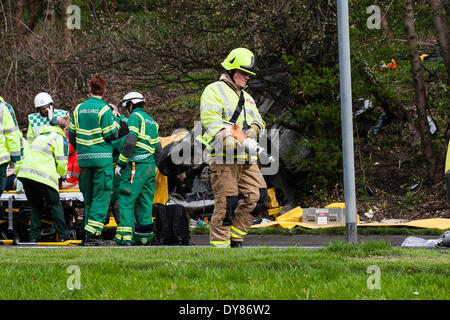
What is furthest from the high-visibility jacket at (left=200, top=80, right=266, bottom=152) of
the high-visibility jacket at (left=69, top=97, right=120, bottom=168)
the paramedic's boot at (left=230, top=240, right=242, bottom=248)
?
the high-visibility jacket at (left=69, top=97, right=120, bottom=168)

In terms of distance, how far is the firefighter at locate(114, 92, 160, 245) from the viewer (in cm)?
1002

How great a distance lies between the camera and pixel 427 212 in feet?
46.5

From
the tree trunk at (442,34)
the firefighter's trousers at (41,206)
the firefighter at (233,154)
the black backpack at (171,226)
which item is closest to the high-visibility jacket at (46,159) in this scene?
the firefighter's trousers at (41,206)

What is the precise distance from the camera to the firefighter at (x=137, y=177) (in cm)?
1002

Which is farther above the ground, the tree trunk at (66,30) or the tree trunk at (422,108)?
the tree trunk at (66,30)

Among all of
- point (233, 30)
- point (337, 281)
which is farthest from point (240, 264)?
point (233, 30)

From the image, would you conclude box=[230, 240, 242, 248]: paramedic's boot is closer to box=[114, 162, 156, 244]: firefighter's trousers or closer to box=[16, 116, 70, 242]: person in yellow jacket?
box=[114, 162, 156, 244]: firefighter's trousers

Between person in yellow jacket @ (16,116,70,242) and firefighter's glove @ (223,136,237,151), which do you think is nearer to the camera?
firefighter's glove @ (223,136,237,151)

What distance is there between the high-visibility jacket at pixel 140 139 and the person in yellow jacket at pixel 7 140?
53.3 inches

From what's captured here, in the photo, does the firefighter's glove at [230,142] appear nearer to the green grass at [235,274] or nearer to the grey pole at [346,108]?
the green grass at [235,274]

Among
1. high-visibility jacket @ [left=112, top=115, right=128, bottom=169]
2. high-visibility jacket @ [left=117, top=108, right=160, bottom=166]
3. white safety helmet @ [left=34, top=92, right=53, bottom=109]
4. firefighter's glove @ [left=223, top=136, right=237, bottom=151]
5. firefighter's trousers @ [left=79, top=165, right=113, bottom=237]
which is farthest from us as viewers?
white safety helmet @ [left=34, top=92, right=53, bottom=109]

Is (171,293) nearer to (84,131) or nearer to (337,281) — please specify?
(337,281)

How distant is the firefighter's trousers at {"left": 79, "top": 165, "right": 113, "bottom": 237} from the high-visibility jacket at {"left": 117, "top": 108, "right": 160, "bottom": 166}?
304 mm
